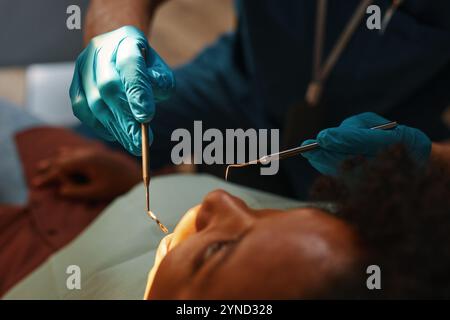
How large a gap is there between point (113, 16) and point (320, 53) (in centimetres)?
49

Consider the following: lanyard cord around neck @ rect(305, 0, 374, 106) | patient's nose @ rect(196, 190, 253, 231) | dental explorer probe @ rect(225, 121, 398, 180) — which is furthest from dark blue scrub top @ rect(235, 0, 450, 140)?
patient's nose @ rect(196, 190, 253, 231)

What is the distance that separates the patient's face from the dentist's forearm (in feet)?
1.10

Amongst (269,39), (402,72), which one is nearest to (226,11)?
(269,39)

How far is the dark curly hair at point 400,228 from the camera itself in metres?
0.43

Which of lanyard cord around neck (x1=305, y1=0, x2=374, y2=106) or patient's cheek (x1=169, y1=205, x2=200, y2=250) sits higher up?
lanyard cord around neck (x1=305, y1=0, x2=374, y2=106)

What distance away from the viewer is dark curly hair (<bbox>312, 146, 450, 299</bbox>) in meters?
0.43

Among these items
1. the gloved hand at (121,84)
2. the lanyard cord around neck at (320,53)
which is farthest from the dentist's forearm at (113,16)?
the lanyard cord around neck at (320,53)

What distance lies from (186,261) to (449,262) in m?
0.23

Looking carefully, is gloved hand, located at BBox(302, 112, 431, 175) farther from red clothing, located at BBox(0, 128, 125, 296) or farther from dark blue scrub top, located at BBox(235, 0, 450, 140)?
red clothing, located at BBox(0, 128, 125, 296)

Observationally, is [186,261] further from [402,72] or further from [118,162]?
[402,72]

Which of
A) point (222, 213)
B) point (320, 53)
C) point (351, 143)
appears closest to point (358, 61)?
point (320, 53)

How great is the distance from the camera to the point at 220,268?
48cm

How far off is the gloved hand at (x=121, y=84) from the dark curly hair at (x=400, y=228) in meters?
0.25

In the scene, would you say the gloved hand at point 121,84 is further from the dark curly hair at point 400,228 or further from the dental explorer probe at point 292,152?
the dark curly hair at point 400,228
